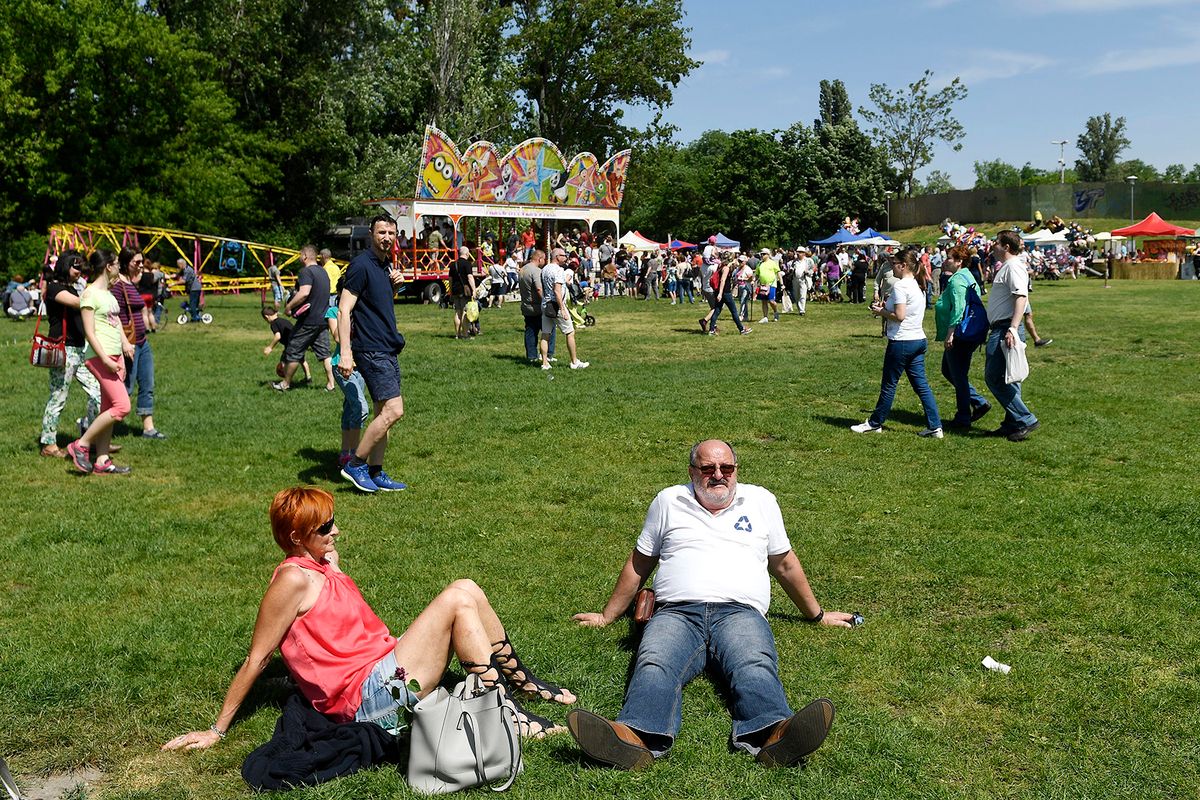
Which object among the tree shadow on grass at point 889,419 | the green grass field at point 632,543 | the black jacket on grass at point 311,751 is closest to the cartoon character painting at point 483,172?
the green grass field at point 632,543

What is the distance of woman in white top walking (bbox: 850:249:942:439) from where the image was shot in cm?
972

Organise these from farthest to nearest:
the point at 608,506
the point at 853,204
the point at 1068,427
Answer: the point at 853,204
the point at 1068,427
the point at 608,506

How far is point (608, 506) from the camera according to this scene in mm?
7570

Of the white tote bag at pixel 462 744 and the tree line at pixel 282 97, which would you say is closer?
the white tote bag at pixel 462 744

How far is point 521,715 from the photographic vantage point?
13.3ft

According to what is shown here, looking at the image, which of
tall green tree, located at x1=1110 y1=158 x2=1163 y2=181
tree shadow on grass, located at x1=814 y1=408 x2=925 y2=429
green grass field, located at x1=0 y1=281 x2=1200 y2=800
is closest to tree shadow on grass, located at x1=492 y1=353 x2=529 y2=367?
green grass field, located at x1=0 y1=281 x2=1200 y2=800

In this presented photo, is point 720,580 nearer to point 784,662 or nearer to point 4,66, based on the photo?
point 784,662

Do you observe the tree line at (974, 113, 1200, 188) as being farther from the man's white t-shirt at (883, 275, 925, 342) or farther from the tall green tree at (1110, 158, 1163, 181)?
the man's white t-shirt at (883, 275, 925, 342)

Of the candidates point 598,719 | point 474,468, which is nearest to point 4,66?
point 474,468

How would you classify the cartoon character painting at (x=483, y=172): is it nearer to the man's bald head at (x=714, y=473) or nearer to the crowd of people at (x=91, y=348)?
the crowd of people at (x=91, y=348)

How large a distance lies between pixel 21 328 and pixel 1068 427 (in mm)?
21531

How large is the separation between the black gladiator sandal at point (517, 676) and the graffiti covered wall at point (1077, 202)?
59605mm

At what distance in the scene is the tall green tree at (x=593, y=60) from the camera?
50.0 meters

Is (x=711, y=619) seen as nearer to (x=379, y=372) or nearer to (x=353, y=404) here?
(x=379, y=372)
